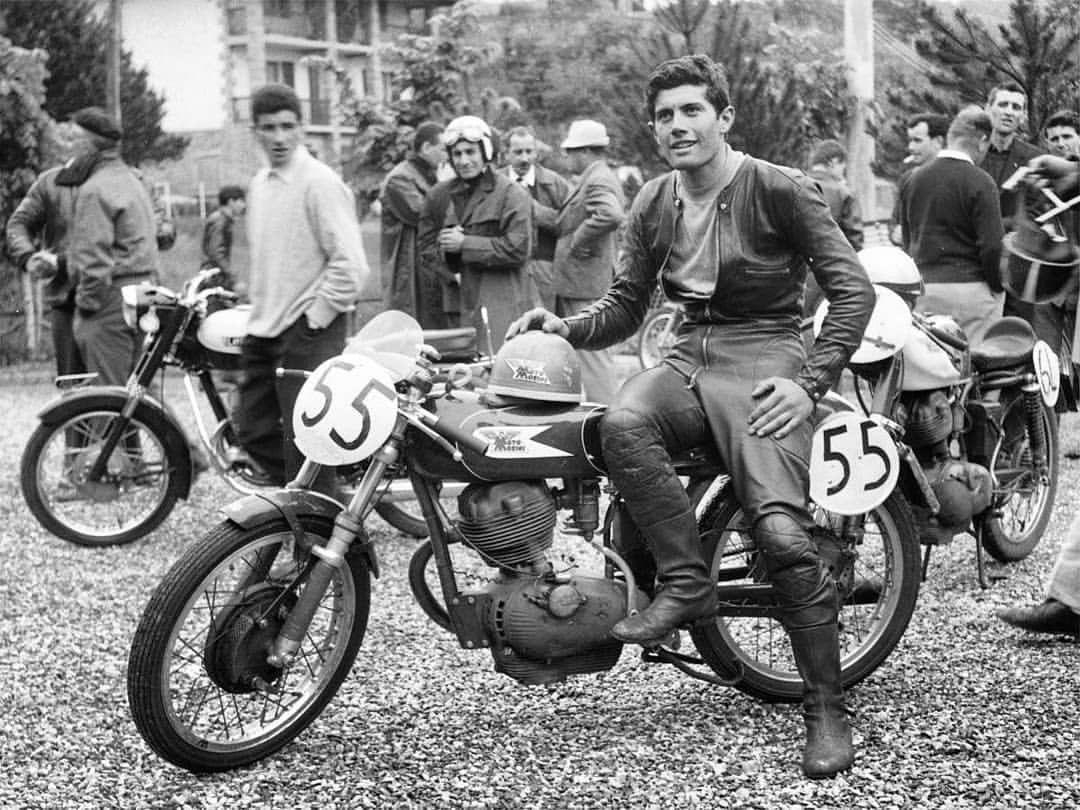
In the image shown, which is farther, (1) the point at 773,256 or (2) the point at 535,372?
(1) the point at 773,256

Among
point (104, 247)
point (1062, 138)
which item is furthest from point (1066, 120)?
point (104, 247)

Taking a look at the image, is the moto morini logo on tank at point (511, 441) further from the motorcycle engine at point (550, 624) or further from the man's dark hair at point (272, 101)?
the man's dark hair at point (272, 101)

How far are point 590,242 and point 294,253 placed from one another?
3.08 metres

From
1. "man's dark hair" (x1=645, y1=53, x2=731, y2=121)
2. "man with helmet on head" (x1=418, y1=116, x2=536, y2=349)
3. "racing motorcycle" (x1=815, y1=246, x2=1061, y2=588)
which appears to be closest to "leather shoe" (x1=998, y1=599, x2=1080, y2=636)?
"racing motorcycle" (x1=815, y1=246, x2=1061, y2=588)

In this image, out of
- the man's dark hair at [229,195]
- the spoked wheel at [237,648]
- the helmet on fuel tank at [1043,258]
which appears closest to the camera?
the spoked wheel at [237,648]

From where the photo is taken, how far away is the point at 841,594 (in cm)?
468

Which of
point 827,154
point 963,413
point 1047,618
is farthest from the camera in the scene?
point 827,154

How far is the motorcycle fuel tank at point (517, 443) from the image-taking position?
4.22 m

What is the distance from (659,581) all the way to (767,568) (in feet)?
0.99

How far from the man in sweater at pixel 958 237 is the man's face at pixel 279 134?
3.20m

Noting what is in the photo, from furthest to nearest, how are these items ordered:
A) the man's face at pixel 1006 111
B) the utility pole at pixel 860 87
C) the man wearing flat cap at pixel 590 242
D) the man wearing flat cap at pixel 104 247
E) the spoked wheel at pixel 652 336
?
the utility pole at pixel 860 87, the spoked wheel at pixel 652 336, the man's face at pixel 1006 111, the man wearing flat cap at pixel 590 242, the man wearing flat cap at pixel 104 247

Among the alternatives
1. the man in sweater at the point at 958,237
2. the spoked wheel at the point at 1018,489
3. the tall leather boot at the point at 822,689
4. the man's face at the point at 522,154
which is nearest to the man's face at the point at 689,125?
the tall leather boot at the point at 822,689

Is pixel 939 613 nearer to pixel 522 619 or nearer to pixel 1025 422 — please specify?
pixel 1025 422

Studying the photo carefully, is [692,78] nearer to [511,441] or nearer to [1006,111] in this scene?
[511,441]
